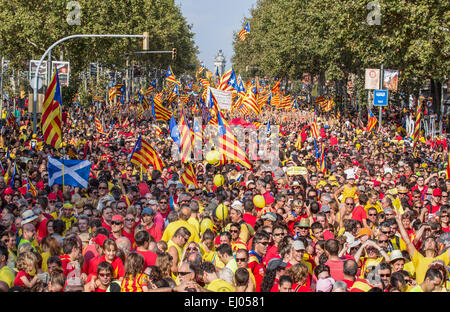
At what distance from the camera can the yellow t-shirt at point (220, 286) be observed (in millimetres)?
6285

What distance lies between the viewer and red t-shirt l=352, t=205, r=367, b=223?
10703 mm

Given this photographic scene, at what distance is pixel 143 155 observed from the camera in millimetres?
15789

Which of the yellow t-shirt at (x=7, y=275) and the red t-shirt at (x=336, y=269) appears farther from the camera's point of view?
the red t-shirt at (x=336, y=269)

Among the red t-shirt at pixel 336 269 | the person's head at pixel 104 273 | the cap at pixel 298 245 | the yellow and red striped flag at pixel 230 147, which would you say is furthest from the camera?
the yellow and red striped flag at pixel 230 147

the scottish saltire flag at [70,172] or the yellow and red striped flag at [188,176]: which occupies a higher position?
the scottish saltire flag at [70,172]

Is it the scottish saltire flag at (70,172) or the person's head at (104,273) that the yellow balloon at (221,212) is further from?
the scottish saltire flag at (70,172)

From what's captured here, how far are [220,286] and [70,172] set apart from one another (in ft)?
21.8

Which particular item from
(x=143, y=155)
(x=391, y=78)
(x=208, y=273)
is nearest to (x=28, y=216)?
(x=208, y=273)

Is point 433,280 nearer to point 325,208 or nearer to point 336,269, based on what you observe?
point 336,269

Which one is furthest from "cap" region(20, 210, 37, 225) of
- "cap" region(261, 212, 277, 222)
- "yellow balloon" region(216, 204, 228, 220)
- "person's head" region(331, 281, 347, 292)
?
"person's head" region(331, 281, 347, 292)

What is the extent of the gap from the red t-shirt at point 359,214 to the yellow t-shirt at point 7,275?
5.29m

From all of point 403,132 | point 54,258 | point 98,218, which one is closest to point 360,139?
point 403,132

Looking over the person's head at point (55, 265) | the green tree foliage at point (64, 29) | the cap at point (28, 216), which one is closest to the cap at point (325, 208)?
the cap at point (28, 216)

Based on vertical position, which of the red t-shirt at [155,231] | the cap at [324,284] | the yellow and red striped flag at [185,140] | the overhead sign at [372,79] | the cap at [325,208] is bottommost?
the red t-shirt at [155,231]
